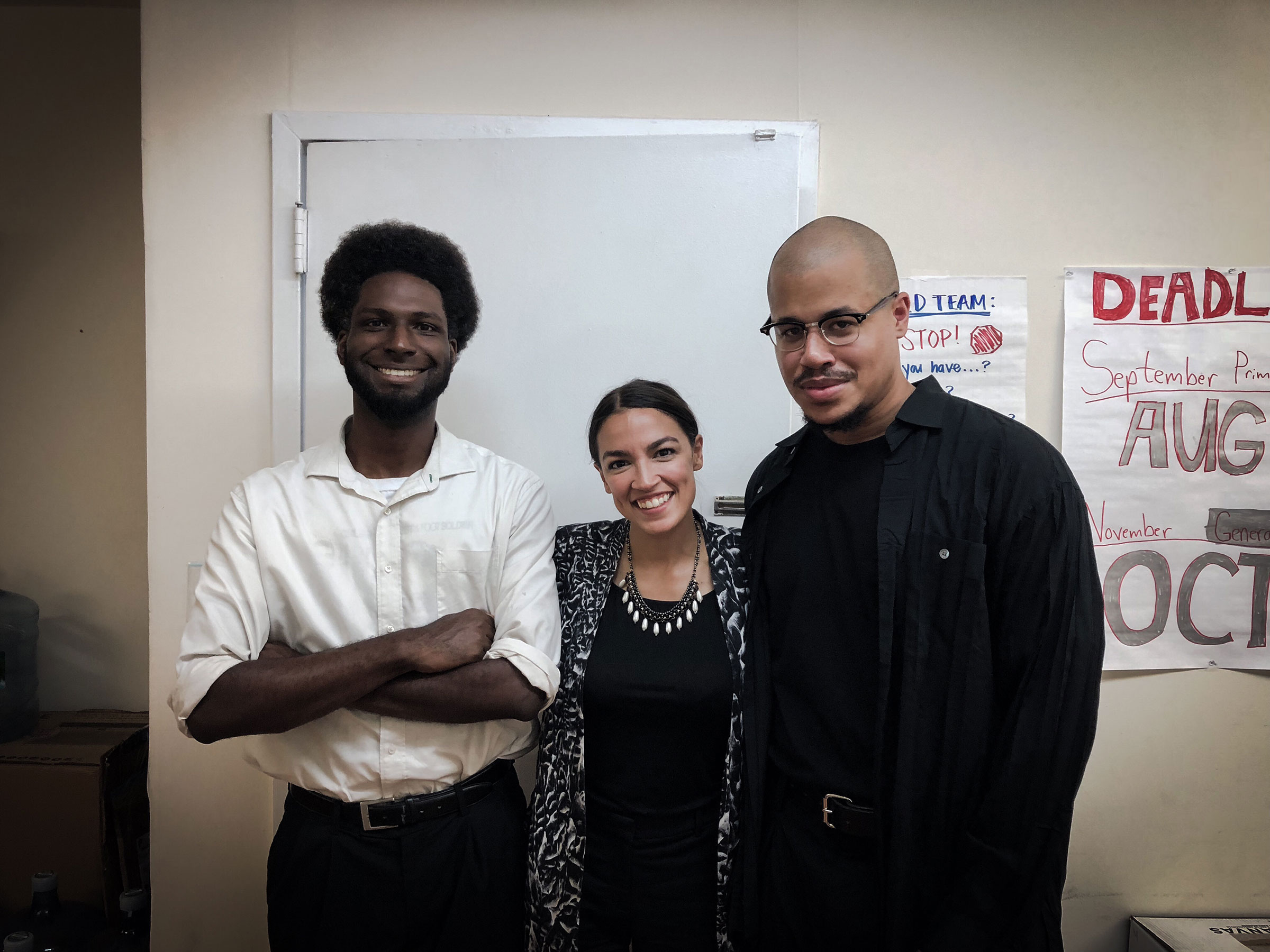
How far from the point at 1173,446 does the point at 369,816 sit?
230cm

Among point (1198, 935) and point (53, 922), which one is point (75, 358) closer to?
point (53, 922)

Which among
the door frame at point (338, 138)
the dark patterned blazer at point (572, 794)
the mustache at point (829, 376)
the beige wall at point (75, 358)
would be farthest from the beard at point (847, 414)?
the beige wall at point (75, 358)

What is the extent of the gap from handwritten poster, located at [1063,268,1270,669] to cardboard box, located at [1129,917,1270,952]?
0.72 m

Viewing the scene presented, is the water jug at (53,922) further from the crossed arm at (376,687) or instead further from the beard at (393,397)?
the beard at (393,397)

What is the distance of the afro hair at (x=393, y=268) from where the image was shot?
162 cm

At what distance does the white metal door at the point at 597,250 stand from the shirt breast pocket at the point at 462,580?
617 mm

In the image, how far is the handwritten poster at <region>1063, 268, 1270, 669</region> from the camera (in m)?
1.99

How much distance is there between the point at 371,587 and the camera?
1.46 metres

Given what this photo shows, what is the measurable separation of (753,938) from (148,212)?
240 cm

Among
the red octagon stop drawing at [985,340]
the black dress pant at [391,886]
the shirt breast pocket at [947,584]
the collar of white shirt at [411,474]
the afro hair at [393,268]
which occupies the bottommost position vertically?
the black dress pant at [391,886]

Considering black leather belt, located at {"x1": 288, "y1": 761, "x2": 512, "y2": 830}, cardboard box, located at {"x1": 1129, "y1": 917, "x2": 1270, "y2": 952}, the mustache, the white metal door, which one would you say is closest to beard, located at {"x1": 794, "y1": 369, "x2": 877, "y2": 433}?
the mustache

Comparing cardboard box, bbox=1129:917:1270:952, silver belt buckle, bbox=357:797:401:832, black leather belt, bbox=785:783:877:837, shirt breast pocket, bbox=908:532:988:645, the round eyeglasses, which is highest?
the round eyeglasses

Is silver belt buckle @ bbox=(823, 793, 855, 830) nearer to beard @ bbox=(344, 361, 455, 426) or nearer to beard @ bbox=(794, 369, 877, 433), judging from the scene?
beard @ bbox=(794, 369, 877, 433)

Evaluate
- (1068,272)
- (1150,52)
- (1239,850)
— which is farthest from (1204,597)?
(1150,52)
